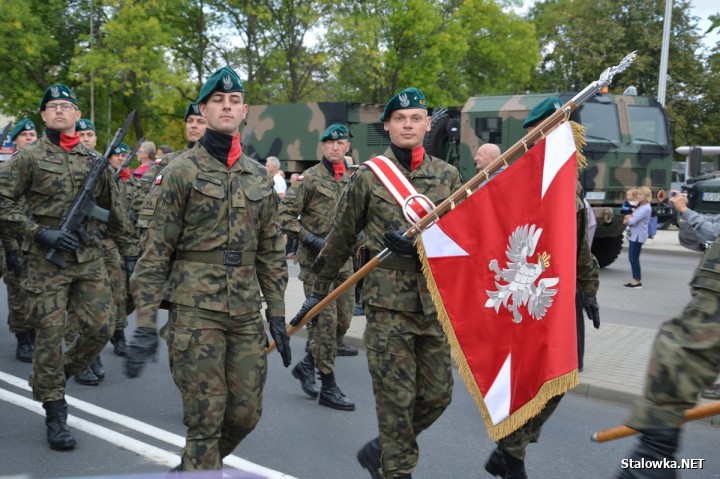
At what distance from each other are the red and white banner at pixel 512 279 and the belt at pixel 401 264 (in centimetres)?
16

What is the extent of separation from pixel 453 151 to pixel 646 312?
243 inches

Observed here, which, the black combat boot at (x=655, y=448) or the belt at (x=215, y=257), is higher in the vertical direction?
the belt at (x=215, y=257)

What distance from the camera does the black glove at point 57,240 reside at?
207 inches

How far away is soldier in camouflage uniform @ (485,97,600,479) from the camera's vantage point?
415 centimetres

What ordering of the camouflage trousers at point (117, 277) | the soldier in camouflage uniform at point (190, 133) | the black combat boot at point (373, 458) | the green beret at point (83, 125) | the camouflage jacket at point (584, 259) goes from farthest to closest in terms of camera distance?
1. the green beret at point (83, 125)
2. the camouflage trousers at point (117, 277)
3. the soldier in camouflage uniform at point (190, 133)
4. the camouflage jacket at point (584, 259)
5. the black combat boot at point (373, 458)

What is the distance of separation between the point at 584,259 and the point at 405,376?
1304 millimetres

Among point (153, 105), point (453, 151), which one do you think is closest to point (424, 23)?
point (153, 105)

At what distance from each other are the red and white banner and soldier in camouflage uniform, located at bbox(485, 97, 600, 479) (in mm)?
329

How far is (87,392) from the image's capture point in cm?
643

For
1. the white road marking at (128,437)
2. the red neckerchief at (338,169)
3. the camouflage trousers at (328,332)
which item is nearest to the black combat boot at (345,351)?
the camouflage trousers at (328,332)

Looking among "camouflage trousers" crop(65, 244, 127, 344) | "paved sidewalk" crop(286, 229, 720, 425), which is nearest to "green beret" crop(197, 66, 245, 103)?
"camouflage trousers" crop(65, 244, 127, 344)

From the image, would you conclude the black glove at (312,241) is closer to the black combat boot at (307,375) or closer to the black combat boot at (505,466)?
the black combat boot at (307,375)

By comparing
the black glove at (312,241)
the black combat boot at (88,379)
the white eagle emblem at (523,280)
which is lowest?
the black combat boot at (88,379)

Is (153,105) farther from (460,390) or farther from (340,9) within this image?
(460,390)
